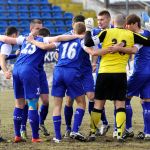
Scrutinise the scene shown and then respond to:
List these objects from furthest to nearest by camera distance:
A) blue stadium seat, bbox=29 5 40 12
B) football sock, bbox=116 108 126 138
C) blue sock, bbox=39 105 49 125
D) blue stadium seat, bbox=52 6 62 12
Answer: blue stadium seat, bbox=52 6 62 12
blue stadium seat, bbox=29 5 40 12
blue sock, bbox=39 105 49 125
football sock, bbox=116 108 126 138

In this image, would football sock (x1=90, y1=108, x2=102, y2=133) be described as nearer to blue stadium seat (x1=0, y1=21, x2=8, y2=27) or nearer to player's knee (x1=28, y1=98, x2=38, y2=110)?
player's knee (x1=28, y1=98, x2=38, y2=110)

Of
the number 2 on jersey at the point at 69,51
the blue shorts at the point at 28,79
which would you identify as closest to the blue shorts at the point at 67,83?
the number 2 on jersey at the point at 69,51

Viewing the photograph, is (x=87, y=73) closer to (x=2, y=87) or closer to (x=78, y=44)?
(x=78, y=44)

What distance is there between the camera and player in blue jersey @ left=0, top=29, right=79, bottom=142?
8.84 metres

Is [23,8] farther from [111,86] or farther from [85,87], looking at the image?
[111,86]

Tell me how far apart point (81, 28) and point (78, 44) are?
10.3 inches

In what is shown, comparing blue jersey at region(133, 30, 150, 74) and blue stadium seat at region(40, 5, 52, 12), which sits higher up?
blue stadium seat at region(40, 5, 52, 12)

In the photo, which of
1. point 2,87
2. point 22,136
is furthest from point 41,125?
point 2,87

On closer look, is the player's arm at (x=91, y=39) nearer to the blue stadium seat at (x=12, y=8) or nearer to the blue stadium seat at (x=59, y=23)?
the blue stadium seat at (x=59, y=23)

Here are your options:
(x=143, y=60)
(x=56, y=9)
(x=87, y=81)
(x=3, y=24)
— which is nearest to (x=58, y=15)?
(x=56, y=9)

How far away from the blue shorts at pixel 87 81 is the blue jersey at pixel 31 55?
4.03ft

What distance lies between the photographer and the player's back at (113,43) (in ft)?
29.0

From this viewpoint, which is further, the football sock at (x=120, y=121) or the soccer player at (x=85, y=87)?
the soccer player at (x=85, y=87)

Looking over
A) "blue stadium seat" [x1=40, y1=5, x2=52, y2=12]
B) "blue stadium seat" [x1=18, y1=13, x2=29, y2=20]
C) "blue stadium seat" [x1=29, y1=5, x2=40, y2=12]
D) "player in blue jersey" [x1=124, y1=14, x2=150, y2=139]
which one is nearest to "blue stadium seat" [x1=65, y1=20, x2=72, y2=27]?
"blue stadium seat" [x1=40, y1=5, x2=52, y2=12]
